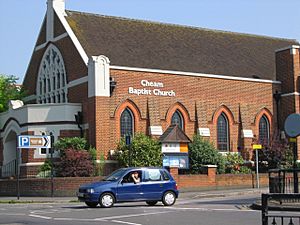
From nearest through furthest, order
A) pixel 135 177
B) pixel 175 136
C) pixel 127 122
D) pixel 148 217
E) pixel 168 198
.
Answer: pixel 148 217 < pixel 135 177 < pixel 168 198 < pixel 175 136 < pixel 127 122

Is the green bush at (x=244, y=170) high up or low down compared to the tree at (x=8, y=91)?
down

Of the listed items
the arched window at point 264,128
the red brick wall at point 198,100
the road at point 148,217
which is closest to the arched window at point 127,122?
the red brick wall at point 198,100

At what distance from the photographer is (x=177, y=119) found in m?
44.5

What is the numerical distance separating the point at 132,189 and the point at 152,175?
1232mm

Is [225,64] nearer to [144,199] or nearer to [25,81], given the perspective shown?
[25,81]

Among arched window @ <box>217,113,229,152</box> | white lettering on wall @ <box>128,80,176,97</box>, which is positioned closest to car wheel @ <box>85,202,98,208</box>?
white lettering on wall @ <box>128,80,176,97</box>

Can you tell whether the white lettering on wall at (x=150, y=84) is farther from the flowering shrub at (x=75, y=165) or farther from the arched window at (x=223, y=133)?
the flowering shrub at (x=75, y=165)

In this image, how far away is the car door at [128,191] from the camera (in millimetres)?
25234

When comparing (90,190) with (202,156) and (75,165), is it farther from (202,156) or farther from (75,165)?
(202,156)

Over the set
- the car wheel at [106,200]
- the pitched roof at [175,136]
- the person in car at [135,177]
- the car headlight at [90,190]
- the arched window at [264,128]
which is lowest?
the car wheel at [106,200]

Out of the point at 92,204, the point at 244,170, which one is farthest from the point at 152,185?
the point at 244,170

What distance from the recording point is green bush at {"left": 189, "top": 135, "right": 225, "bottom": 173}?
41562 millimetres

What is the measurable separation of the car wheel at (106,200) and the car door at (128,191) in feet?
1.02

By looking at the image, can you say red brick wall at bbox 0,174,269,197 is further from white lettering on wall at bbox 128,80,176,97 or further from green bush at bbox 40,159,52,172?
white lettering on wall at bbox 128,80,176,97
